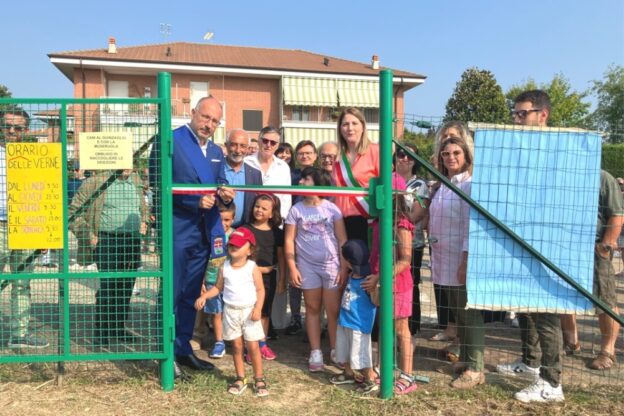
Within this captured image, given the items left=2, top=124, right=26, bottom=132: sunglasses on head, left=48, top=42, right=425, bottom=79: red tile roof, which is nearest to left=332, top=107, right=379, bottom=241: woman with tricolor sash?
left=2, top=124, right=26, bottom=132: sunglasses on head

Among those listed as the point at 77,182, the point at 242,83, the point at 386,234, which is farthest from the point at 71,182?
the point at 242,83

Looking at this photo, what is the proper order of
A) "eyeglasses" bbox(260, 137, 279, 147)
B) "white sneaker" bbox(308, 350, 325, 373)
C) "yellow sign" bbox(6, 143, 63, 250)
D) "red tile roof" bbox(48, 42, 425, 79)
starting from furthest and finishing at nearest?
"red tile roof" bbox(48, 42, 425, 79)
"eyeglasses" bbox(260, 137, 279, 147)
"white sneaker" bbox(308, 350, 325, 373)
"yellow sign" bbox(6, 143, 63, 250)

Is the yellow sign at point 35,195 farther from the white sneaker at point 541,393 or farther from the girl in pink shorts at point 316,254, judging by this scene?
the white sneaker at point 541,393

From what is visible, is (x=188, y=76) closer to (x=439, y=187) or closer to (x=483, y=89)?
(x=483, y=89)

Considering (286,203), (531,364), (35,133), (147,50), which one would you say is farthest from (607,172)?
(147,50)

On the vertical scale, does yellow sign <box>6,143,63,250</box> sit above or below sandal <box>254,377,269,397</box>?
above

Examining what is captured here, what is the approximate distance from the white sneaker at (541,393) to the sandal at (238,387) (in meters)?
1.97

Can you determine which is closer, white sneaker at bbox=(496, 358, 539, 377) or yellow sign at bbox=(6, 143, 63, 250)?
yellow sign at bbox=(6, 143, 63, 250)

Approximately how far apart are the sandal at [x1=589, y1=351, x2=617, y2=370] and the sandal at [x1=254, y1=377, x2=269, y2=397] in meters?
2.78

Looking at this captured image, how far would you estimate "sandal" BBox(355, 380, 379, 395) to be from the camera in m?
3.56

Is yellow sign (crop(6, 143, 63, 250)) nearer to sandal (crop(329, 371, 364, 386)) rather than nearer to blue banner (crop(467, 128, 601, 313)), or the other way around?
sandal (crop(329, 371, 364, 386))

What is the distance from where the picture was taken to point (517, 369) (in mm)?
4055

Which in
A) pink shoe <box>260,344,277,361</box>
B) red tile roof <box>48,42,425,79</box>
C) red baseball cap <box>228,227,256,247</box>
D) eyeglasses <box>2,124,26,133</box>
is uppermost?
red tile roof <box>48,42,425,79</box>

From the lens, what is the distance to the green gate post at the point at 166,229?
352cm
